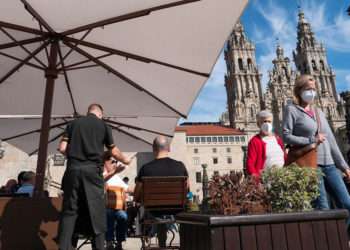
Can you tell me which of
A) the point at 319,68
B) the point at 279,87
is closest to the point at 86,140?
the point at 279,87

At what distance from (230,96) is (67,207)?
75.4 m

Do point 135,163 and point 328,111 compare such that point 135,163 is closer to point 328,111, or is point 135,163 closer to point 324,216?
point 324,216

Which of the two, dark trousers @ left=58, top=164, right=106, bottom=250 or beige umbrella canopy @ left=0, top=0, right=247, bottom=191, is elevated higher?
beige umbrella canopy @ left=0, top=0, right=247, bottom=191

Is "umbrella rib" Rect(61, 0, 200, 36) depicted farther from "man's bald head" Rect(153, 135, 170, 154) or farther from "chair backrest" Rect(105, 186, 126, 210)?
"chair backrest" Rect(105, 186, 126, 210)

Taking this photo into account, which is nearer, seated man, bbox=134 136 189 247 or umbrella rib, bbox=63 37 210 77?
umbrella rib, bbox=63 37 210 77

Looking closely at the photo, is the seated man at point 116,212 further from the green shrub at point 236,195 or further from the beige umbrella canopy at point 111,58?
the green shrub at point 236,195

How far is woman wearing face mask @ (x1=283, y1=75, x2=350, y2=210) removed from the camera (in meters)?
3.40

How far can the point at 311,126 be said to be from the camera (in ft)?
11.7

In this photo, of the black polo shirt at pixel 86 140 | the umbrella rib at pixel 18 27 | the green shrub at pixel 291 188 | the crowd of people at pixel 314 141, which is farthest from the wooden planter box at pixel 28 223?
the green shrub at pixel 291 188

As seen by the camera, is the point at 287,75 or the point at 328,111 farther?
the point at 287,75

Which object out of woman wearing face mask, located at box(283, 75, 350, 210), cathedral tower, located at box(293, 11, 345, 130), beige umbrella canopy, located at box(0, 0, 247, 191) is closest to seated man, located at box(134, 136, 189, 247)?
beige umbrella canopy, located at box(0, 0, 247, 191)

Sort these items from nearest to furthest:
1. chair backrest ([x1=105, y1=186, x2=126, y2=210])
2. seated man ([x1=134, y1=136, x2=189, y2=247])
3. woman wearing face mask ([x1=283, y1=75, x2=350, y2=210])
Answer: woman wearing face mask ([x1=283, y1=75, x2=350, y2=210]) < seated man ([x1=134, y1=136, x2=189, y2=247]) < chair backrest ([x1=105, y1=186, x2=126, y2=210])

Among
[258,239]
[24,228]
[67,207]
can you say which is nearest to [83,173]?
[67,207]

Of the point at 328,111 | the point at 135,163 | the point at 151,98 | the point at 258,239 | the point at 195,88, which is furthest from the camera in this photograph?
the point at 328,111
